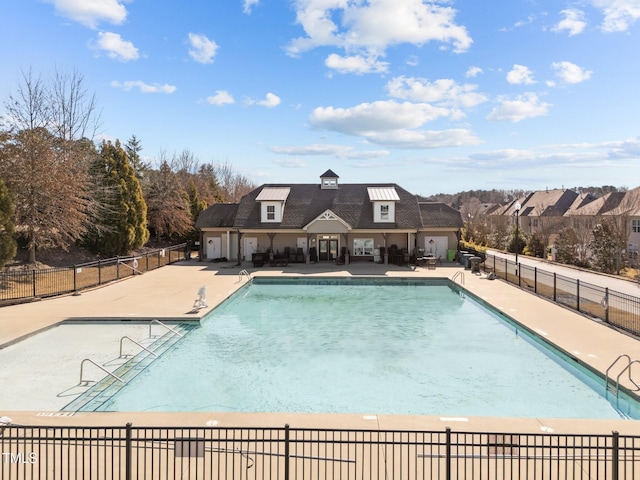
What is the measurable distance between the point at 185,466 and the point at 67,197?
71.8 ft

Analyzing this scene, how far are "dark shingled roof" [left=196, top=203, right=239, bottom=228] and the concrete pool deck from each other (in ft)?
9.68

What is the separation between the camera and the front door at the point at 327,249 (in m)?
31.8

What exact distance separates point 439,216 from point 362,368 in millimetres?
22337

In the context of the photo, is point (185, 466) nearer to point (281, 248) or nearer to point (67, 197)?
point (67, 197)

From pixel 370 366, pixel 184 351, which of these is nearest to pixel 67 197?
pixel 184 351

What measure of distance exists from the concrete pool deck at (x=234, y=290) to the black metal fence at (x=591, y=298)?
1.46 ft

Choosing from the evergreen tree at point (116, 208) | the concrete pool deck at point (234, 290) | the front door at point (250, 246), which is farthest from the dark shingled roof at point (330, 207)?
the evergreen tree at point (116, 208)

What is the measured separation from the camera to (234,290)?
20641mm

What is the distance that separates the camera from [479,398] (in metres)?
9.60

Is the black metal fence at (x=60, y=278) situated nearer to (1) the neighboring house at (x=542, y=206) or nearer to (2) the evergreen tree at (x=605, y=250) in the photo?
(2) the evergreen tree at (x=605, y=250)

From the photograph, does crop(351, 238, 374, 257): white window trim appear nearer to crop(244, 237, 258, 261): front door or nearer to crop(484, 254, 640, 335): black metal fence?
crop(244, 237, 258, 261): front door

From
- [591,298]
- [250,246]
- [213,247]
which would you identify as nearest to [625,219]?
[591,298]

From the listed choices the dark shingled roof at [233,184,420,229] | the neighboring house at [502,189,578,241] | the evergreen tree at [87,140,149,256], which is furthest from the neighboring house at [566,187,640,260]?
the evergreen tree at [87,140,149,256]

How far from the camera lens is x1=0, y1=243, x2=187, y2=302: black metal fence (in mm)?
19125
